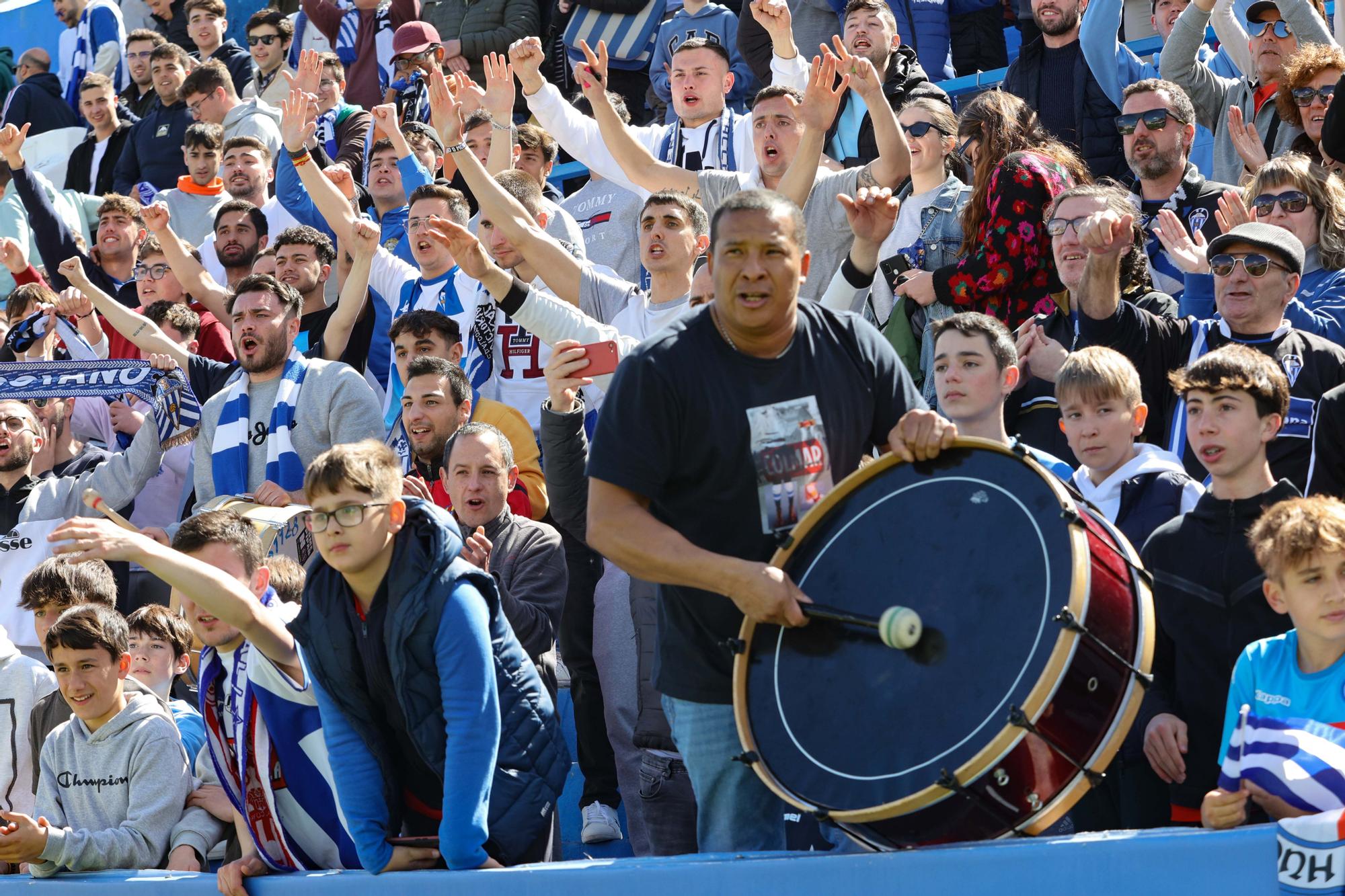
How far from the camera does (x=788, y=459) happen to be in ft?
12.6

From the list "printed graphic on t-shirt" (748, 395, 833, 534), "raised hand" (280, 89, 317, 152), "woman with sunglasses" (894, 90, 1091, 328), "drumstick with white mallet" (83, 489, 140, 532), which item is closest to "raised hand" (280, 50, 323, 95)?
"raised hand" (280, 89, 317, 152)

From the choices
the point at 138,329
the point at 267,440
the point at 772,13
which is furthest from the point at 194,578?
the point at 772,13

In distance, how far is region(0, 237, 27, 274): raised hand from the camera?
10.0 m

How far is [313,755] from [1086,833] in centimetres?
216

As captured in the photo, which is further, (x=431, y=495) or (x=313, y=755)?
(x=431, y=495)

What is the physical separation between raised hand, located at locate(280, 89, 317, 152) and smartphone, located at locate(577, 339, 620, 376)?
511cm

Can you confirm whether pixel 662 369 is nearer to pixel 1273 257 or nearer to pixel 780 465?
pixel 780 465

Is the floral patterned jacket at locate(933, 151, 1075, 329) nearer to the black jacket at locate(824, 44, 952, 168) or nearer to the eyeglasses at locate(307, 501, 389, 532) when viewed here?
the black jacket at locate(824, 44, 952, 168)

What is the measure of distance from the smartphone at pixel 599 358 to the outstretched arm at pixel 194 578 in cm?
108

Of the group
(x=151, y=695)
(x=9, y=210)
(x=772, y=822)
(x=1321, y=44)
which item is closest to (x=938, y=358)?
(x=772, y=822)

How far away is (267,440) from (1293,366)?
167 inches

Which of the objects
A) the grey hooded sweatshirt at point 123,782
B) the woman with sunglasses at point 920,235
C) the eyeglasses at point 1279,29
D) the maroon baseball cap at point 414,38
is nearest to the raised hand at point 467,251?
the woman with sunglasses at point 920,235

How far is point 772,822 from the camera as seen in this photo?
4.00m

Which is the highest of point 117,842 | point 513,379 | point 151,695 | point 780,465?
point 513,379
